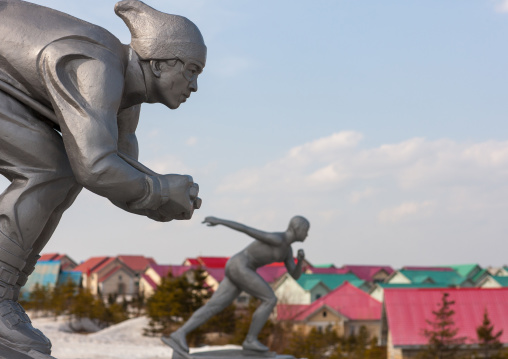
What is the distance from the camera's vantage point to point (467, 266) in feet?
147

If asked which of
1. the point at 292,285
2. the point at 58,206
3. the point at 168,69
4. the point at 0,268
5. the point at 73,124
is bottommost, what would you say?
the point at 0,268

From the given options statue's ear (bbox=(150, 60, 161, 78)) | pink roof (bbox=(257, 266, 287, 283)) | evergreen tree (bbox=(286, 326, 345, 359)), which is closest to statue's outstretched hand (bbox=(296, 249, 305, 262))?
statue's ear (bbox=(150, 60, 161, 78))

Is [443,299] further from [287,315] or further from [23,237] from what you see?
[23,237]

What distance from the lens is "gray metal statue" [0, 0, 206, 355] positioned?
2473 millimetres

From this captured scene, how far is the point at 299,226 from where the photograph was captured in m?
8.73

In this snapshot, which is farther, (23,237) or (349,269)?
(349,269)

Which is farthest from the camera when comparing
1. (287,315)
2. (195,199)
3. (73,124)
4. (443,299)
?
(287,315)

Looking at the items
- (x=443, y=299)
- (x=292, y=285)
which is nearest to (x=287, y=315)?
(x=443, y=299)

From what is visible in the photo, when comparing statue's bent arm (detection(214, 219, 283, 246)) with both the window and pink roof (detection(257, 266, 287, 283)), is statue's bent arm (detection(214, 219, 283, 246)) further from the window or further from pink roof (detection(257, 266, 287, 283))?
the window

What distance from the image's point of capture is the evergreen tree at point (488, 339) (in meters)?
20.1

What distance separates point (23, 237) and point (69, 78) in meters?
0.63

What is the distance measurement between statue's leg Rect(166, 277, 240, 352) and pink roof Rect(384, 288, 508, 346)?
12.5 metres

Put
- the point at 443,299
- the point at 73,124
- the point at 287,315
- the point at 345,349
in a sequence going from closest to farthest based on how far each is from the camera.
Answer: the point at 73,124 < the point at 443,299 < the point at 345,349 < the point at 287,315

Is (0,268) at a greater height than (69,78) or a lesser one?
lesser
